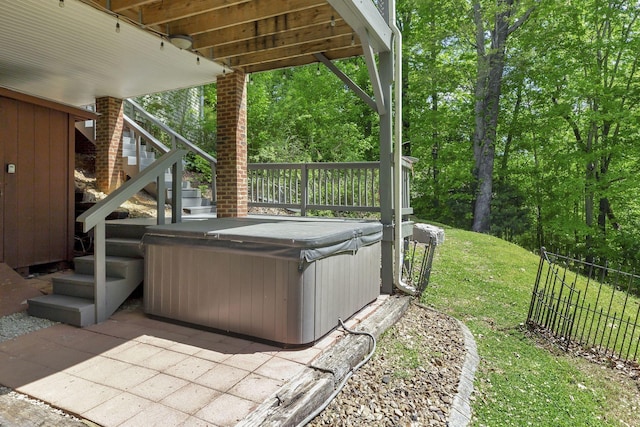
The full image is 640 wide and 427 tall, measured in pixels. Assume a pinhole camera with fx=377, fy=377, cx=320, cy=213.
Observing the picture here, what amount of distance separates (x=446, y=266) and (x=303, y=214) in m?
2.84

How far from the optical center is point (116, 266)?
371 cm

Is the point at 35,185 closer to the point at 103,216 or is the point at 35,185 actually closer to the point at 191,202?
the point at 103,216

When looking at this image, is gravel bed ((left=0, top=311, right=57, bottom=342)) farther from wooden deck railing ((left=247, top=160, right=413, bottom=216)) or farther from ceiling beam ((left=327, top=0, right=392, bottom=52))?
ceiling beam ((left=327, top=0, right=392, bottom=52))

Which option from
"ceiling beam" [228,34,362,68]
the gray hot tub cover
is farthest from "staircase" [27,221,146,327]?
"ceiling beam" [228,34,362,68]

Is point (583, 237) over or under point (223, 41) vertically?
under

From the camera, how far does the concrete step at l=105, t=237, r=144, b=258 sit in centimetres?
391

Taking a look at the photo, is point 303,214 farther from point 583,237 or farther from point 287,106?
point 583,237

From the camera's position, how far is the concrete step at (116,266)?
368 centimetres

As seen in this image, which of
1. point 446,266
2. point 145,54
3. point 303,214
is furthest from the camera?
point 446,266

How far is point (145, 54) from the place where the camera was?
496 centimetres

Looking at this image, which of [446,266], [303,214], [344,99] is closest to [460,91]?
[344,99]

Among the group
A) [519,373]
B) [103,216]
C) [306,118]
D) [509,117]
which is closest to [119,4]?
[103,216]

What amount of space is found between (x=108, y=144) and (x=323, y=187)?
4.08m

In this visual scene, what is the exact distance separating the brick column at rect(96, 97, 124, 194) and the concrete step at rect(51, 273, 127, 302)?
3.66 metres
